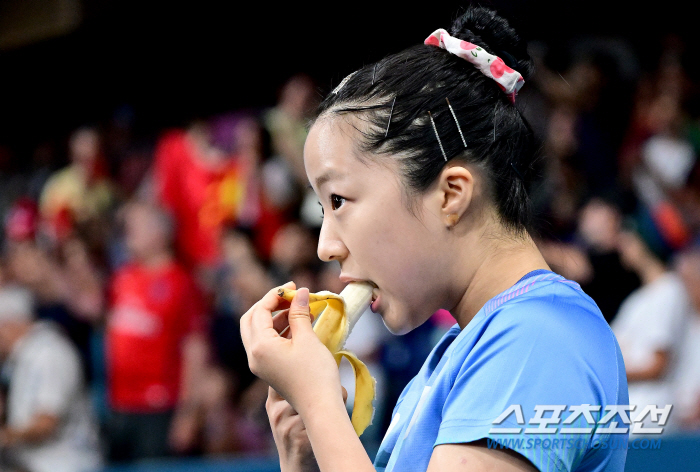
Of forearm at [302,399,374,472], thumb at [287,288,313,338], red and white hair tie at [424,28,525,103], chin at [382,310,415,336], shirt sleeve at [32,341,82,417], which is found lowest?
shirt sleeve at [32,341,82,417]

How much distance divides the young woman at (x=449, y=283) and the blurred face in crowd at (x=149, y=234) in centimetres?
389

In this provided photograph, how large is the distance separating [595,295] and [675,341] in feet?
1.48

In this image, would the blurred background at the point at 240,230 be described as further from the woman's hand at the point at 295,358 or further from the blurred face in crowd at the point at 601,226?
the woman's hand at the point at 295,358

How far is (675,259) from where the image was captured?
162 inches

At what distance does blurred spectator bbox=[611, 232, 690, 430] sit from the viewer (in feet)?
12.4

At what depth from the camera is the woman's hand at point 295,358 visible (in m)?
1.17

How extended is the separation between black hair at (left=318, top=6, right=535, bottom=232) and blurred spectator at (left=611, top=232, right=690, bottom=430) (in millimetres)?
2682

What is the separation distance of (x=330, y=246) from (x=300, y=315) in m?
0.13

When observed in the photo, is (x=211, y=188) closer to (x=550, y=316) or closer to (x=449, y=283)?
(x=449, y=283)

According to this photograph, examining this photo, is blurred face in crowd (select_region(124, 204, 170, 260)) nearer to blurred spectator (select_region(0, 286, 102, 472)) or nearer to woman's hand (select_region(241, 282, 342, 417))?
blurred spectator (select_region(0, 286, 102, 472))

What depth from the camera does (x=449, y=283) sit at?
1281 millimetres

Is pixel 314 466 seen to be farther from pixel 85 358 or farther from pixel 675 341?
pixel 85 358

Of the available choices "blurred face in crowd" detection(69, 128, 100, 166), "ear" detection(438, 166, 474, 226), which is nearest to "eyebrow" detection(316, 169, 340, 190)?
"ear" detection(438, 166, 474, 226)

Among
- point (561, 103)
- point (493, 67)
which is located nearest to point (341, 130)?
point (493, 67)
